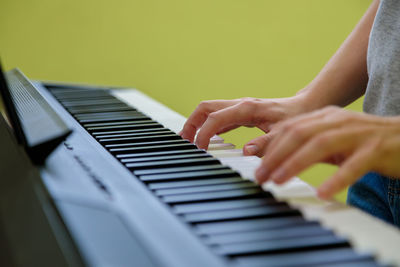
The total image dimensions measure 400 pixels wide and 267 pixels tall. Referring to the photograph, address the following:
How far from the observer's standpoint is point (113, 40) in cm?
248

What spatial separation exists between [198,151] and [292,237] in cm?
32

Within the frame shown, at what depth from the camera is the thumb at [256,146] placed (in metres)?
0.77

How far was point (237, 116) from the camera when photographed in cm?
88

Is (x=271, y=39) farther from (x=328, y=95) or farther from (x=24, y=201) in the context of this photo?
(x=24, y=201)

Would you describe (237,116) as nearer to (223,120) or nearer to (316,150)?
(223,120)

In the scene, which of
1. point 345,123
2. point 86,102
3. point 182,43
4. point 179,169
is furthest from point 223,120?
point 182,43

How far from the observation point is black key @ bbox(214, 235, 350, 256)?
15.7 inches

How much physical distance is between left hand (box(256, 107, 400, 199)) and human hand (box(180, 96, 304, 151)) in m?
0.29

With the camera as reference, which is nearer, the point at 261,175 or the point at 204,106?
the point at 261,175

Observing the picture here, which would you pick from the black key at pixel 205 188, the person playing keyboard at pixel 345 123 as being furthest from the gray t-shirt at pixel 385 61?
the black key at pixel 205 188

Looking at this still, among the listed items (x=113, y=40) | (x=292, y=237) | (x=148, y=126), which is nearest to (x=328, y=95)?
(x=148, y=126)

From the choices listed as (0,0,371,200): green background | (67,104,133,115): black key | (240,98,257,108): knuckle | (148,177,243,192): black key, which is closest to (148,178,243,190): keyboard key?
(148,177,243,192): black key

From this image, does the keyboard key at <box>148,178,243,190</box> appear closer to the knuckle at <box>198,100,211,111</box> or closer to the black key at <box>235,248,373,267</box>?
the black key at <box>235,248,373,267</box>

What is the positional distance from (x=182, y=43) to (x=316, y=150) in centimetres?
212
